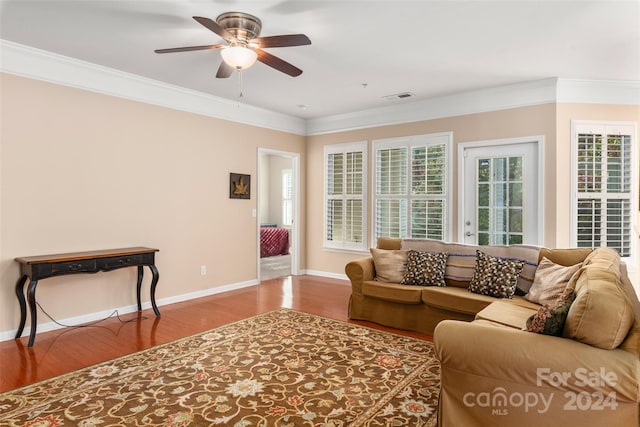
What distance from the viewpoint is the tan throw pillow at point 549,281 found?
3.10 meters

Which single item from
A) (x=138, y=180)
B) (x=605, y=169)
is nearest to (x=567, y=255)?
(x=605, y=169)

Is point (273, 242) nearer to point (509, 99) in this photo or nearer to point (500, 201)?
point (500, 201)

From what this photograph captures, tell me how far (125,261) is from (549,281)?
4114mm

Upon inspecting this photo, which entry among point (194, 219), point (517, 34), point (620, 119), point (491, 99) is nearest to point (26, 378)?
point (194, 219)

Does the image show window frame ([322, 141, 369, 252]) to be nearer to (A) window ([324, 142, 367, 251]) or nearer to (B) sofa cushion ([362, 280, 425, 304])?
(A) window ([324, 142, 367, 251])

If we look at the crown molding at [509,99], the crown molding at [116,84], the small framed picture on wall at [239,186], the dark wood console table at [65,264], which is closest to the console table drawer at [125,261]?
the dark wood console table at [65,264]

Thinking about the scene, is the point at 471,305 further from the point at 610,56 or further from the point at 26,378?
the point at 26,378

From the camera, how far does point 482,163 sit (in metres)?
5.13

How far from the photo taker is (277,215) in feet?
35.3

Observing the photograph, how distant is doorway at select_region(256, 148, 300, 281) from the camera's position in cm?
685

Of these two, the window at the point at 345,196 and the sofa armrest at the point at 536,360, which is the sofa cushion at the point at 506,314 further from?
the window at the point at 345,196

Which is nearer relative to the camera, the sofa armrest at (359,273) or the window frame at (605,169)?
the sofa armrest at (359,273)

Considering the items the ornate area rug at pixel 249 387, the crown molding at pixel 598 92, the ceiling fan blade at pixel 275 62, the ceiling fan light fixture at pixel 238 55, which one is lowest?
the ornate area rug at pixel 249 387

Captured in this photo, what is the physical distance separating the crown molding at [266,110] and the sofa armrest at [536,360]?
3783 millimetres
